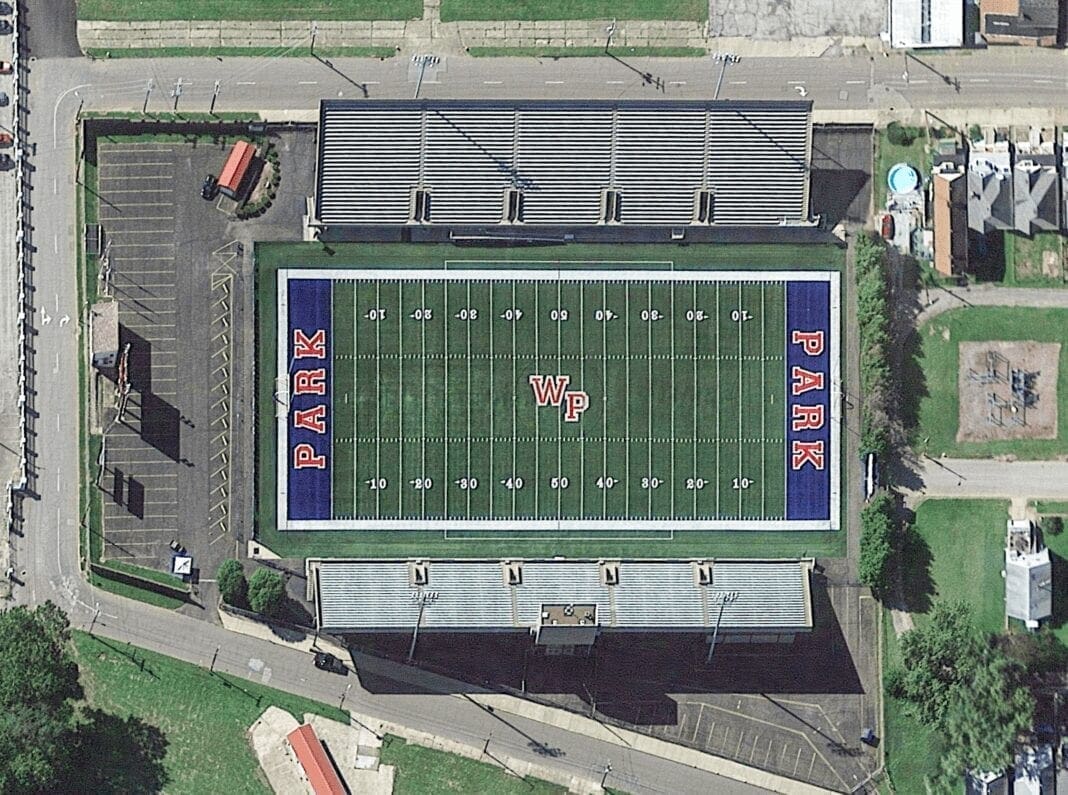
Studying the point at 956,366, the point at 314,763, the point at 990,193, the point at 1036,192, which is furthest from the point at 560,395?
the point at 1036,192

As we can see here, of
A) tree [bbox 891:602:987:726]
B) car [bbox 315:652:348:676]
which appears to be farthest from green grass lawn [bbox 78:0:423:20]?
tree [bbox 891:602:987:726]

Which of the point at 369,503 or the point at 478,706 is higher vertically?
the point at 369,503

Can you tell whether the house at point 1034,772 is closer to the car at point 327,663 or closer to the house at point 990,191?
the house at point 990,191

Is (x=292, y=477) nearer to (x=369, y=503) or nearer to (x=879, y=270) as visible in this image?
(x=369, y=503)

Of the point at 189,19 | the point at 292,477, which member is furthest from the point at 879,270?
the point at 189,19

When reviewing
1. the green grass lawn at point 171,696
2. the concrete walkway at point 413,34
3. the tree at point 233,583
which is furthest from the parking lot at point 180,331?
the green grass lawn at point 171,696

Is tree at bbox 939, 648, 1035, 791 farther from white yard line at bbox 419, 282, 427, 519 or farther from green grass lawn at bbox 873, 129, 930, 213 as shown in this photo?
white yard line at bbox 419, 282, 427, 519
